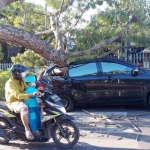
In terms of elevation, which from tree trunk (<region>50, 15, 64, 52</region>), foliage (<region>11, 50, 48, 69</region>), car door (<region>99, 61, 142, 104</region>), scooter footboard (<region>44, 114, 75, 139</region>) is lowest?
scooter footboard (<region>44, 114, 75, 139</region>)

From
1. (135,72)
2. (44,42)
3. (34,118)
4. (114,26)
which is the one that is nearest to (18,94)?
(34,118)

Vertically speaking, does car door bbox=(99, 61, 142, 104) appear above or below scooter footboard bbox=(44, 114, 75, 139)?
above

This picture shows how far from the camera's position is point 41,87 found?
5.98 metres

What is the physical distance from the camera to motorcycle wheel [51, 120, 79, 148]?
5.84 m

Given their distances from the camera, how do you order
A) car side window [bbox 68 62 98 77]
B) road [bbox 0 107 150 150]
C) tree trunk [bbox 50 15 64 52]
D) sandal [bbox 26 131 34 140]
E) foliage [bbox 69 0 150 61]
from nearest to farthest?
sandal [bbox 26 131 34 140] < road [bbox 0 107 150 150] < car side window [bbox 68 62 98 77] < tree trunk [bbox 50 15 64 52] < foliage [bbox 69 0 150 61]

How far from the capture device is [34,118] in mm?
5918

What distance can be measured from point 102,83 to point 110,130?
2.17 m

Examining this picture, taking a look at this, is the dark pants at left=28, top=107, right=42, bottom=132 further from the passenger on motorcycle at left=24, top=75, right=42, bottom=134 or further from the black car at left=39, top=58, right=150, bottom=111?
the black car at left=39, top=58, right=150, bottom=111

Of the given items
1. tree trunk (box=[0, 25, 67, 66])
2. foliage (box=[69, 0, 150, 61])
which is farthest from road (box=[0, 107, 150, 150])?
foliage (box=[69, 0, 150, 61])

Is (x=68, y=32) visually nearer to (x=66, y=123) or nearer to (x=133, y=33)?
(x=133, y=33)

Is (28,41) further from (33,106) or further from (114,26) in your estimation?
(114,26)

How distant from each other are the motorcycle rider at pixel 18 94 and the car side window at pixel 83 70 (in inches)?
129

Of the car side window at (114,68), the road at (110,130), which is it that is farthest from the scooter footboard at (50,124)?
the car side window at (114,68)

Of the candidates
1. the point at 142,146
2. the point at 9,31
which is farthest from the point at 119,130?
the point at 9,31
